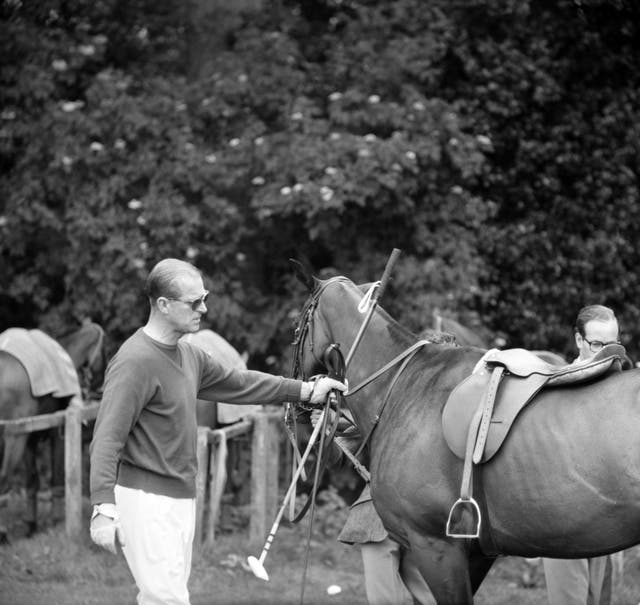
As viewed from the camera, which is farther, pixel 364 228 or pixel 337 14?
pixel 337 14

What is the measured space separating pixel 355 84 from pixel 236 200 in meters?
1.83

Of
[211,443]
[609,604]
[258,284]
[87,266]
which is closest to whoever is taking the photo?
[609,604]

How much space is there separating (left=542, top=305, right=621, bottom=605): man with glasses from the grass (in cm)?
159

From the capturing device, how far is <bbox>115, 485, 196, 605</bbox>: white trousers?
3619 mm

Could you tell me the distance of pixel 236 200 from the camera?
33.7 ft

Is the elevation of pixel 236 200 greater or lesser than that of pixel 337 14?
lesser

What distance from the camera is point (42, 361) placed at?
7.91 m

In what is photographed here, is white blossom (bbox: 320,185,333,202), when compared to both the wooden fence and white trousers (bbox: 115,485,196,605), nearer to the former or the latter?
the wooden fence

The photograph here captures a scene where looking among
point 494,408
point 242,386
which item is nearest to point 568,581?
point 494,408

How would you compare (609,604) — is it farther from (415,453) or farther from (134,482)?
(134,482)

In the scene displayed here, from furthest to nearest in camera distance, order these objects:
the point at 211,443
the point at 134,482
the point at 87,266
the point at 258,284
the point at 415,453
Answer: the point at 258,284
the point at 87,266
the point at 211,443
the point at 415,453
the point at 134,482

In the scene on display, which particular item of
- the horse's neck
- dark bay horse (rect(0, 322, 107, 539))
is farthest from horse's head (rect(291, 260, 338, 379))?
dark bay horse (rect(0, 322, 107, 539))

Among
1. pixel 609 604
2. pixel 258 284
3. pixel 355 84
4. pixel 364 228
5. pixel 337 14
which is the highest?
pixel 337 14

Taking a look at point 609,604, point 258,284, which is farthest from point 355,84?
point 609,604
